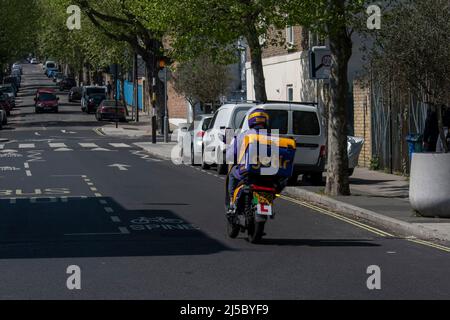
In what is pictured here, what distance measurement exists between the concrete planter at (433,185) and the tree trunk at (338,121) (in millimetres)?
4362

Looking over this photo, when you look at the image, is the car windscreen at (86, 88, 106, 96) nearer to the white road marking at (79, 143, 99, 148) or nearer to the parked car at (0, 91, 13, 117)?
the parked car at (0, 91, 13, 117)

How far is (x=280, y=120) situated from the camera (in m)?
24.9

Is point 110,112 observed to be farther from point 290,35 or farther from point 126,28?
point 290,35

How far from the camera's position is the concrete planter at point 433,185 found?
1761 cm

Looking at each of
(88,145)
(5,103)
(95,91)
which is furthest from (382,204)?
(95,91)

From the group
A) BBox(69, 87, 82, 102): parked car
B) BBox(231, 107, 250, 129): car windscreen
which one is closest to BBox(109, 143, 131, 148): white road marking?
BBox(231, 107, 250, 129): car windscreen

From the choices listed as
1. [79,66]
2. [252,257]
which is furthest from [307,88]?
[79,66]

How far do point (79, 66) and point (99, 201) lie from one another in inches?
3378

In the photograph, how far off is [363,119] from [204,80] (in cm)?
2251

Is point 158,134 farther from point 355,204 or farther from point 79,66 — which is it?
point 79,66

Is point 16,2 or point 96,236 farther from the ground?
point 16,2

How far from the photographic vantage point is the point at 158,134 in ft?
192

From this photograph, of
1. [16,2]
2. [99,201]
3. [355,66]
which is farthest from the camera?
[16,2]

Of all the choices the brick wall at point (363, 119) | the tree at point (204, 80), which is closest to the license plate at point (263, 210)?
the brick wall at point (363, 119)
